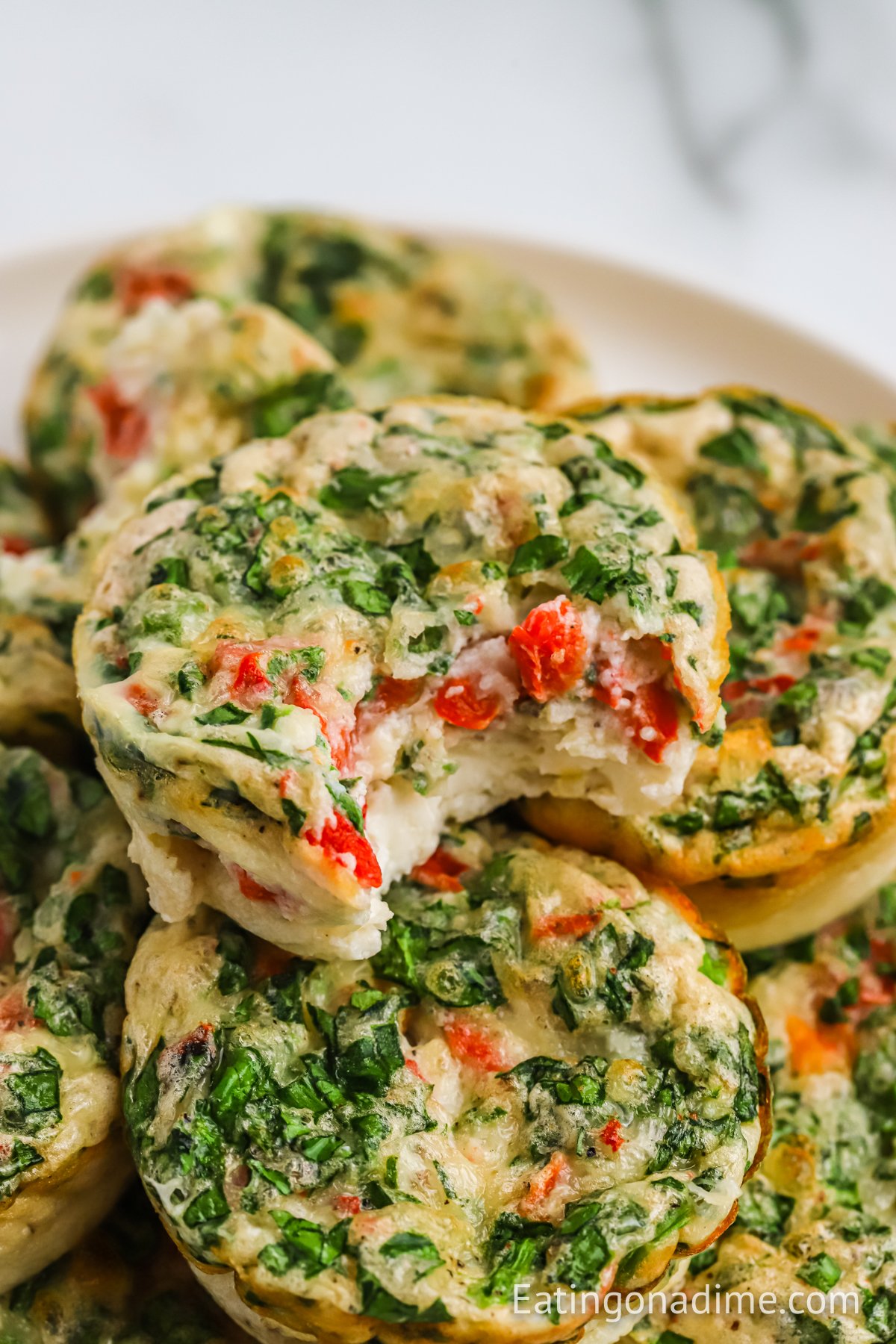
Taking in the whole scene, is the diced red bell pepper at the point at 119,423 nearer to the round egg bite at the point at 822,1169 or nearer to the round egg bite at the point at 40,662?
the round egg bite at the point at 40,662

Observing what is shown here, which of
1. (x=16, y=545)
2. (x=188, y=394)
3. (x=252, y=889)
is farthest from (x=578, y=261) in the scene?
(x=252, y=889)

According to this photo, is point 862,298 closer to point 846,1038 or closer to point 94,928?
point 846,1038

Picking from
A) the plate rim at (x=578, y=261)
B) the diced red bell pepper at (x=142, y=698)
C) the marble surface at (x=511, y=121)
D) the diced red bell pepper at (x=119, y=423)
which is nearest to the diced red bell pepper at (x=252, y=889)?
the diced red bell pepper at (x=142, y=698)

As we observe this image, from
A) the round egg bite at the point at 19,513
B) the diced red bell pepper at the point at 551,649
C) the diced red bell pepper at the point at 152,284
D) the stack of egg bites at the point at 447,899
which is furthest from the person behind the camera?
the diced red bell pepper at the point at 152,284

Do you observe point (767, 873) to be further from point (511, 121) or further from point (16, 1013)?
point (511, 121)

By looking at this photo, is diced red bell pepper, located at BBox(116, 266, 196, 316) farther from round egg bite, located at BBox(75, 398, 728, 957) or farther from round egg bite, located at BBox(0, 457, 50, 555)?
round egg bite, located at BBox(75, 398, 728, 957)

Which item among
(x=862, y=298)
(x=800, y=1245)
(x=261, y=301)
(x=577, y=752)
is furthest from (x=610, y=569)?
(x=862, y=298)
